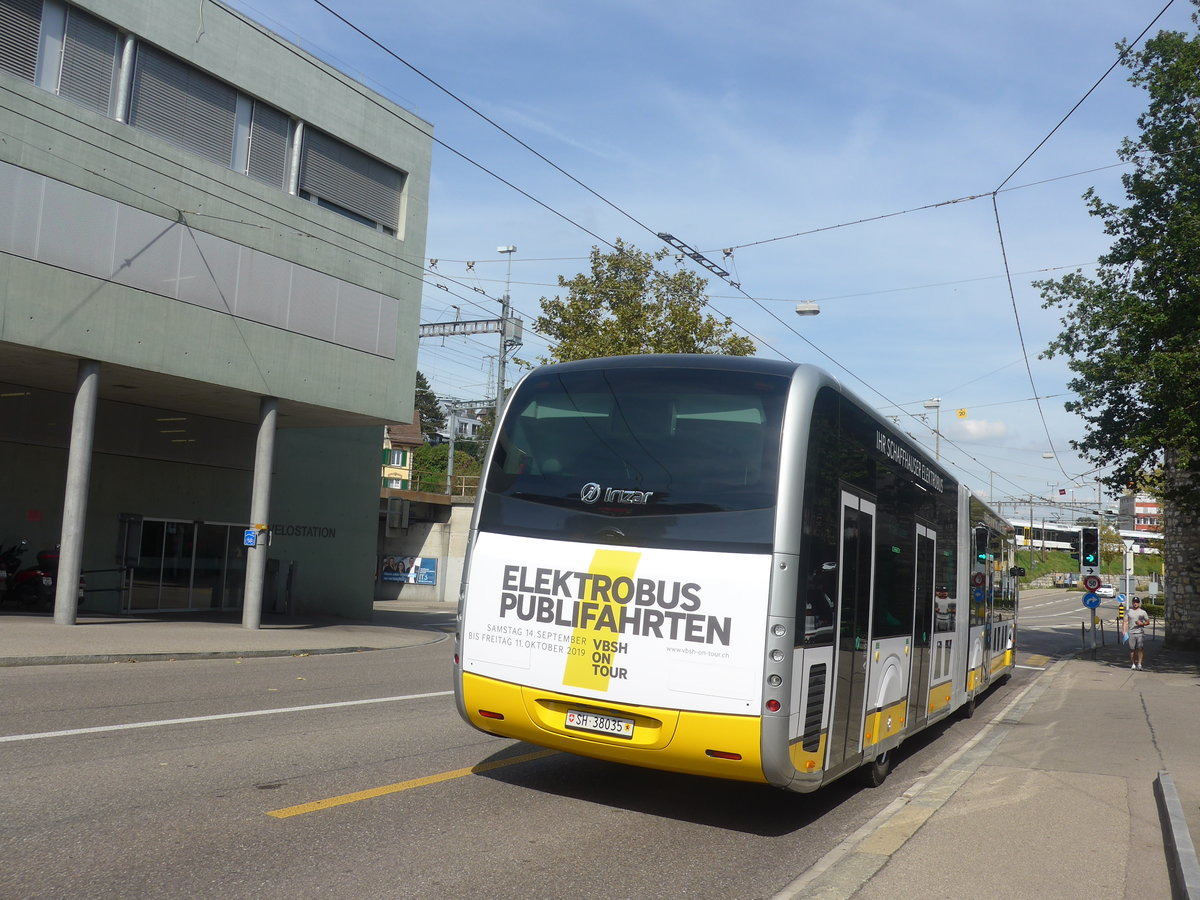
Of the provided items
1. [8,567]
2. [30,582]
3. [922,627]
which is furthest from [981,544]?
[8,567]

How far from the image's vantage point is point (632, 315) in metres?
33.9

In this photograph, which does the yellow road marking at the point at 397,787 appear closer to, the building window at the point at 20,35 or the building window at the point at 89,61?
the building window at the point at 20,35

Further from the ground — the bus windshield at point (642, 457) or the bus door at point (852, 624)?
the bus windshield at point (642, 457)

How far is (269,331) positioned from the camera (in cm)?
2320

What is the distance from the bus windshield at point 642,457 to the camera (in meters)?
6.37

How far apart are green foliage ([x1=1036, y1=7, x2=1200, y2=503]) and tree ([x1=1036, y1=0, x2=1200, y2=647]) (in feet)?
0.08

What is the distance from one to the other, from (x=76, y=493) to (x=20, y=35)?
8.20m

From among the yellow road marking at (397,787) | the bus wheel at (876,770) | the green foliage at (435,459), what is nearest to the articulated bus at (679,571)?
the yellow road marking at (397,787)

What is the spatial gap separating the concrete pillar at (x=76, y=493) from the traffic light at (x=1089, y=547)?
23.9 meters

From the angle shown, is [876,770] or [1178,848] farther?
[876,770]

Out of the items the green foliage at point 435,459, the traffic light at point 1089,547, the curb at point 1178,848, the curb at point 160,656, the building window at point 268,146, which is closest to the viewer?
the curb at point 1178,848

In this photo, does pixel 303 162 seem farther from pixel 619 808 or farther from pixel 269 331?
pixel 619 808

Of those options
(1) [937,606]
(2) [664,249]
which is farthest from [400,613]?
(1) [937,606]

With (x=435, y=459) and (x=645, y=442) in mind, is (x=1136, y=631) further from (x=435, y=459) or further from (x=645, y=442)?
(x=435, y=459)
